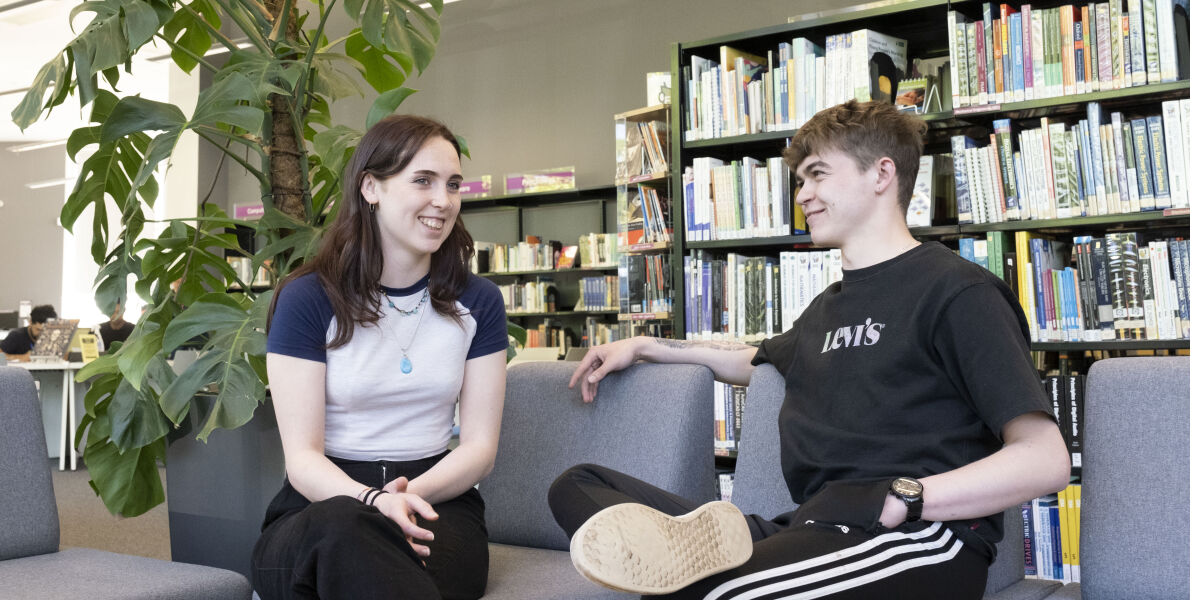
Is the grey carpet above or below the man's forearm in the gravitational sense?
below

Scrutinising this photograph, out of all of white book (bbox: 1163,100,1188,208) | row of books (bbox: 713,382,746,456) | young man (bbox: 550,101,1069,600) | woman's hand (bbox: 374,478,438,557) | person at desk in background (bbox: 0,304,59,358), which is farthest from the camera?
person at desk in background (bbox: 0,304,59,358)

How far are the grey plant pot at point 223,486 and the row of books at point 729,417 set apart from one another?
1.55 meters

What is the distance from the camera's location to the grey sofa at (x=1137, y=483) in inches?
55.4

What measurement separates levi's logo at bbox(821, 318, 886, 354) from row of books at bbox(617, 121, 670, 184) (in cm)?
270

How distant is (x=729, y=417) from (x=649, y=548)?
228 cm

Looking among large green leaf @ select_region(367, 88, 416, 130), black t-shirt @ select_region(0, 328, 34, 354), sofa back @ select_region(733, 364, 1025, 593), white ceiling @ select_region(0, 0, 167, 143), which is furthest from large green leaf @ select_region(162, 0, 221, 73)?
black t-shirt @ select_region(0, 328, 34, 354)

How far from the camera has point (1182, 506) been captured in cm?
140

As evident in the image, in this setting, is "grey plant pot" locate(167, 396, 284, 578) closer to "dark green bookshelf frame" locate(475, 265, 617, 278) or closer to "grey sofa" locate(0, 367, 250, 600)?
"grey sofa" locate(0, 367, 250, 600)

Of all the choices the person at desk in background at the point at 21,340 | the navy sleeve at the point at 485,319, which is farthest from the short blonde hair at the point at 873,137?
the person at desk in background at the point at 21,340

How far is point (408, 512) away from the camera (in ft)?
4.56

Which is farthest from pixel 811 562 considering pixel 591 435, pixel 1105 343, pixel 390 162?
pixel 1105 343

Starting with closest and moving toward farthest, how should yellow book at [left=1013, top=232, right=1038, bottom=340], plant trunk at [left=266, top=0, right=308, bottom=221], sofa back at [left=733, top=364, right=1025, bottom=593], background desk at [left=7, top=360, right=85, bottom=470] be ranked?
sofa back at [left=733, top=364, right=1025, bottom=593]
plant trunk at [left=266, top=0, right=308, bottom=221]
yellow book at [left=1013, top=232, right=1038, bottom=340]
background desk at [left=7, top=360, right=85, bottom=470]

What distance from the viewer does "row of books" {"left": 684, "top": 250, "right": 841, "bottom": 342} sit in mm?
3324

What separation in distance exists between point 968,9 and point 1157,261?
37.3 inches
